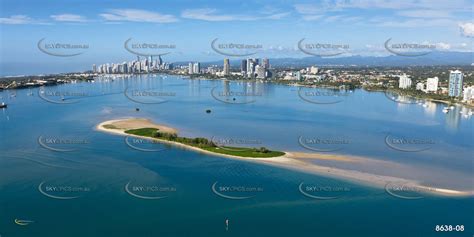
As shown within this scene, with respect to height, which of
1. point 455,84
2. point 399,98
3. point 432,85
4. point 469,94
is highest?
point 455,84

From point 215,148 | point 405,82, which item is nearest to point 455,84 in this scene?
point 405,82

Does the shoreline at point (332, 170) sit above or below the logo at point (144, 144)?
below

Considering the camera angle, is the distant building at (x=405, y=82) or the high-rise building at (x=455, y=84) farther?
the distant building at (x=405, y=82)

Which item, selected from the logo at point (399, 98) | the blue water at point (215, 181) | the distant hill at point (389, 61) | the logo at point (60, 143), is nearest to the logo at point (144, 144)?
the blue water at point (215, 181)

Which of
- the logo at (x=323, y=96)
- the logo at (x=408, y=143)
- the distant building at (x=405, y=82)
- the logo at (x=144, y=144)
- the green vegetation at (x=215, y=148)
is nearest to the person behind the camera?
the green vegetation at (x=215, y=148)

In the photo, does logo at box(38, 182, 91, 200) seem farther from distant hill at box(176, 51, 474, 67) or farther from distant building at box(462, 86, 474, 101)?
distant hill at box(176, 51, 474, 67)

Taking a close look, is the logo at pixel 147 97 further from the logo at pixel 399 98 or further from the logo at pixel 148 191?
the logo at pixel 148 191

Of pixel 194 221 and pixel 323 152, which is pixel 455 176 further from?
pixel 194 221

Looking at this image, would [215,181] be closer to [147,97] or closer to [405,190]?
[405,190]

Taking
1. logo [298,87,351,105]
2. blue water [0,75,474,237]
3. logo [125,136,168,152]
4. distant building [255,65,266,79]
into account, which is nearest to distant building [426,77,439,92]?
logo [298,87,351,105]
